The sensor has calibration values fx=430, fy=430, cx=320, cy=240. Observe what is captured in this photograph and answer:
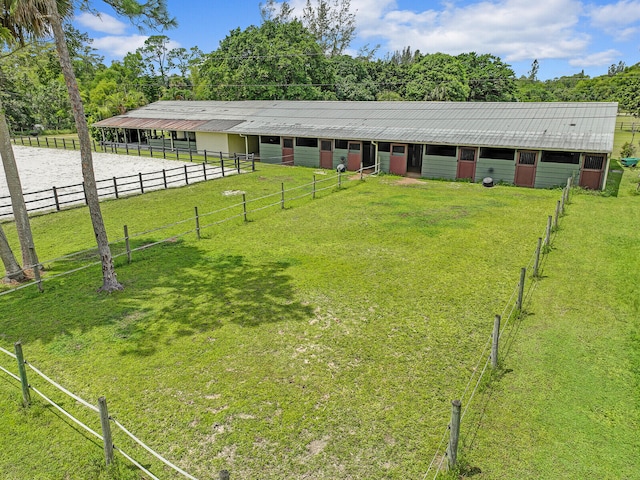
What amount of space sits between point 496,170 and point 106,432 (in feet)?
70.9

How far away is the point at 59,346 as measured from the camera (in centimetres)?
767

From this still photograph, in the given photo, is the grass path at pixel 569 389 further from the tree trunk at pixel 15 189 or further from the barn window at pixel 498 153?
the barn window at pixel 498 153

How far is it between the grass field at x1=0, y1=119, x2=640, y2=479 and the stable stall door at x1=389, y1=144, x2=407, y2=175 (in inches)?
442

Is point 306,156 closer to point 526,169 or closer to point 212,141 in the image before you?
point 212,141

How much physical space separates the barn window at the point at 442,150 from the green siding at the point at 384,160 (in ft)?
7.78

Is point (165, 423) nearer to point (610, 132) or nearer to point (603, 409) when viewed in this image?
point (603, 409)

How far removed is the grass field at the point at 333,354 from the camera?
210 inches

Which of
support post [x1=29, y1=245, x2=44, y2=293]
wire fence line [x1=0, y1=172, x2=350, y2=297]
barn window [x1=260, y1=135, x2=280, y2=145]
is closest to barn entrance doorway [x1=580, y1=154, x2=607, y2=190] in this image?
wire fence line [x1=0, y1=172, x2=350, y2=297]

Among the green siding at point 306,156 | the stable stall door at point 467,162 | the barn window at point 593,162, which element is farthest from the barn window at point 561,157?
the green siding at point 306,156

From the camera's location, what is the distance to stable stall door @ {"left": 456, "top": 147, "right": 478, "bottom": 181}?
22812 millimetres

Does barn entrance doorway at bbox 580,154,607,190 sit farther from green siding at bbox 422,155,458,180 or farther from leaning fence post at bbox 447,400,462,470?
leaning fence post at bbox 447,400,462,470

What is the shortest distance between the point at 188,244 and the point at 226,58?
41.1 m

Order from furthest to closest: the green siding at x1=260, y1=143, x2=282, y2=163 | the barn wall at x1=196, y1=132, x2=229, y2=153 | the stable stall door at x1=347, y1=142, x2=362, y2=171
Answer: the barn wall at x1=196, y1=132, x2=229, y2=153 → the green siding at x1=260, y1=143, x2=282, y2=163 → the stable stall door at x1=347, y1=142, x2=362, y2=171

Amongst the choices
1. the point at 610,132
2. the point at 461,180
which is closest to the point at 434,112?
the point at 461,180
